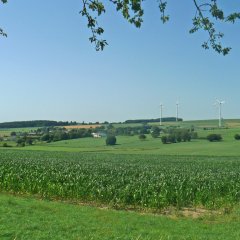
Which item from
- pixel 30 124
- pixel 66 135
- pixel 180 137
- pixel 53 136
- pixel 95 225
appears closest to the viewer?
pixel 95 225

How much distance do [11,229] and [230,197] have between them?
13.7 m

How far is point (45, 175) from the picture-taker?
84.6ft

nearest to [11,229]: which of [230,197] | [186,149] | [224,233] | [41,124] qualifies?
[224,233]

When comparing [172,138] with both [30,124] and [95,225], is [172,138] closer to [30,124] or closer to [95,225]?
[30,124]

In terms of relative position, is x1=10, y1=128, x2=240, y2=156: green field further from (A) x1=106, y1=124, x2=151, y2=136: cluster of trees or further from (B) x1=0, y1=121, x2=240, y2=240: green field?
(B) x1=0, y1=121, x2=240, y2=240: green field

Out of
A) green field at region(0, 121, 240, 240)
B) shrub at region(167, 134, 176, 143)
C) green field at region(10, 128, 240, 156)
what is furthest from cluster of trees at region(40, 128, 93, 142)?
green field at region(0, 121, 240, 240)

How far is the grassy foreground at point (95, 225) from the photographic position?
430 inches

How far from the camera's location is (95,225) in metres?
13.0

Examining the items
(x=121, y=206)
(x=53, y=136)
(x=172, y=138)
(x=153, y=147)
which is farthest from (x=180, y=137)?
(x=121, y=206)

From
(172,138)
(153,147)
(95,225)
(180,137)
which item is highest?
(180,137)

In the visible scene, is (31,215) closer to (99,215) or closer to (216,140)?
(99,215)

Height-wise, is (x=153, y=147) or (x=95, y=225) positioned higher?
(x=95, y=225)

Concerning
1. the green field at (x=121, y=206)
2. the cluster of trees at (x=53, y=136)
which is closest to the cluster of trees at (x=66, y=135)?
the cluster of trees at (x=53, y=136)

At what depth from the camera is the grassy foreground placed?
35.8ft
